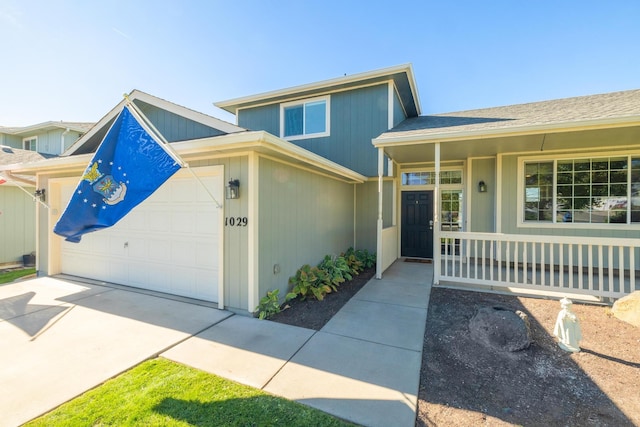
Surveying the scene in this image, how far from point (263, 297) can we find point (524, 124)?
552 centimetres

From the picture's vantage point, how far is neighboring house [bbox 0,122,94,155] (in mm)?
13303

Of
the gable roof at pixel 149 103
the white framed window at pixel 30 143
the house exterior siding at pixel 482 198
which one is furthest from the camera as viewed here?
the white framed window at pixel 30 143

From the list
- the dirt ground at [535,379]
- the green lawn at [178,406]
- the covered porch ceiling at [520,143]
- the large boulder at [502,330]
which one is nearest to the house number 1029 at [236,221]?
the green lawn at [178,406]

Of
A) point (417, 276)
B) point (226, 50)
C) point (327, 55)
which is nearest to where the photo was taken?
point (417, 276)

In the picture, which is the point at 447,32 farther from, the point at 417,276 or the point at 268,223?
the point at 268,223

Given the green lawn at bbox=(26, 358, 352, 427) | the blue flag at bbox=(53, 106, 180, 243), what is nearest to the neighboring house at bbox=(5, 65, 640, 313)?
the blue flag at bbox=(53, 106, 180, 243)

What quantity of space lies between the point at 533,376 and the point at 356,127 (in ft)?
22.6

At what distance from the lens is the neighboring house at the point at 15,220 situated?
842 centimetres

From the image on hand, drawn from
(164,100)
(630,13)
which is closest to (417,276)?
(164,100)

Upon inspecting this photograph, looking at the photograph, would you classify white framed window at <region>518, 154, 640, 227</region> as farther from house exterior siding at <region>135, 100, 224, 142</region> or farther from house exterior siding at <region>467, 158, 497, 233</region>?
house exterior siding at <region>135, 100, 224, 142</region>

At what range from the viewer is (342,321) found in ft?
13.3

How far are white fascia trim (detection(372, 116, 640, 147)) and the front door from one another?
312cm

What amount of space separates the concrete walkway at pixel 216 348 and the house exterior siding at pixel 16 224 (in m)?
5.15

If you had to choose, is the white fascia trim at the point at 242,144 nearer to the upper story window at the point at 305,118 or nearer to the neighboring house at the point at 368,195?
the neighboring house at the point at 368,195
